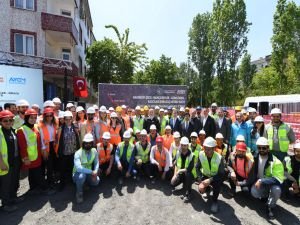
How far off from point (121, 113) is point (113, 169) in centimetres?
207

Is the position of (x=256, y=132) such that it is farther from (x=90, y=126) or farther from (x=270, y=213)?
(x=90, y=126)

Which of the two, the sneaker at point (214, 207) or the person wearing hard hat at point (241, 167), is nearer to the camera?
the sneaker at point (214, 207)

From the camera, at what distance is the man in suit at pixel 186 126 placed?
828 centimetres

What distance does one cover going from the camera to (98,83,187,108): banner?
1301cm

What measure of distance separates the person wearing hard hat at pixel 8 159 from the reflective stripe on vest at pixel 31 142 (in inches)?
9.5

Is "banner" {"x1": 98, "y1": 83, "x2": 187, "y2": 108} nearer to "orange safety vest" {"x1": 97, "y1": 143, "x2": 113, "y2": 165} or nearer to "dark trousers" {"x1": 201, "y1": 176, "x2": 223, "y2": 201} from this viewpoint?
"orange safety vest" {"x1": 97, "y1": 143, "x2": 113, "y2": 165}

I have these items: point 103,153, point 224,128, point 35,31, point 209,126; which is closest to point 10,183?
point 103,153

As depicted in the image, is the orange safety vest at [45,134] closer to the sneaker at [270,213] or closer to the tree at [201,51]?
the sneaker at [270,213]

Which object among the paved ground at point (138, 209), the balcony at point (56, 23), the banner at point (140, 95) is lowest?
the paved ground at point (138, 209)

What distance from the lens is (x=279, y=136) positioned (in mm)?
6273

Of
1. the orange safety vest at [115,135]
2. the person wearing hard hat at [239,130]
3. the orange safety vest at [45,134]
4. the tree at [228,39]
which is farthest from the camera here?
the tree at [228,39]

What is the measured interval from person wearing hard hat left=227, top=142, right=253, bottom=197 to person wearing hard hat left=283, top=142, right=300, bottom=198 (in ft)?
2.89

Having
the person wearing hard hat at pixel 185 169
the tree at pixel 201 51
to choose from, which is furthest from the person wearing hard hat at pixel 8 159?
the tree at pixel 201 51

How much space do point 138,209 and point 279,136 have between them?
11.9 feet
